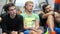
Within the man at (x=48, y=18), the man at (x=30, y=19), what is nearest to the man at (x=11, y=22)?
the man at (x=30, y=19)

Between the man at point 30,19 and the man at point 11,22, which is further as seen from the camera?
the man at point 30,19

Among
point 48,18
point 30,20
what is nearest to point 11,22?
point 30,20

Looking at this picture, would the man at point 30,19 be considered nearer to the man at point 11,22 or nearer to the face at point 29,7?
the face at point 29,7

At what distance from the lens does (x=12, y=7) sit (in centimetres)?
203

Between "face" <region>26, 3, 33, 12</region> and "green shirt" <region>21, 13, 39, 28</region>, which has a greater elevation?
"face" <region>26, 3, 33, 12</region>

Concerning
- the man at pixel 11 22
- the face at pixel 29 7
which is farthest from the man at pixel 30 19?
the man at pixel 11 22

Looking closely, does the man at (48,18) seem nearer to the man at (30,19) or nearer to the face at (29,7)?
the man at (30,19)

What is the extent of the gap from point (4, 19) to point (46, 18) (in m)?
0.64

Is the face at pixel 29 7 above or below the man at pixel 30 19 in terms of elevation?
above

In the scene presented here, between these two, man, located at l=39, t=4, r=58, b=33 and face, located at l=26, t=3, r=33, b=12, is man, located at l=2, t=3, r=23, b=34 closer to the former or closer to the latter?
face, located at l=26, t=3, r=33, b=12

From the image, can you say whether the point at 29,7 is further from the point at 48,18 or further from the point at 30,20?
→ the point at 48,18

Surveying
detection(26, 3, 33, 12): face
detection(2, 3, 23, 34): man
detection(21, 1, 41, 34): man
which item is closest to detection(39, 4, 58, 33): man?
detection(21, 1, 41, 34): man

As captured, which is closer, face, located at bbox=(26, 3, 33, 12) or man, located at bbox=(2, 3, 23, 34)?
man, located at bbox=(2, 3, 23, 34)

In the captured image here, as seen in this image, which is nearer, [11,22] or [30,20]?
[11,22]
